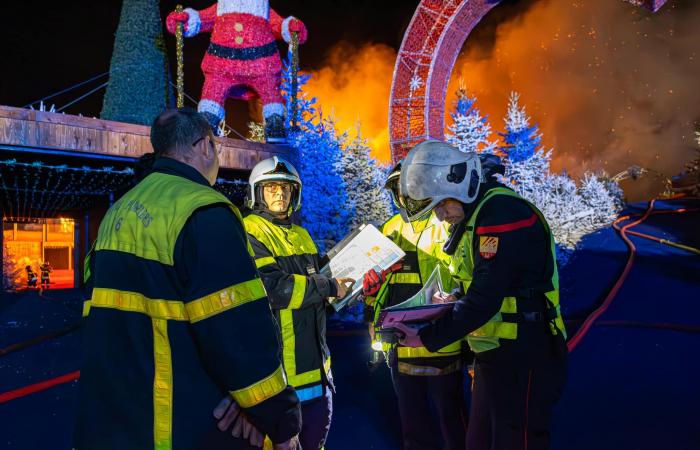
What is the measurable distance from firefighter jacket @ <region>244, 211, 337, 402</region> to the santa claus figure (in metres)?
5.88

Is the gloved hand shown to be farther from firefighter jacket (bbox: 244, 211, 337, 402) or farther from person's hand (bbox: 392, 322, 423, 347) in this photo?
person's hand (bbox: 392, 322, 423, 347)

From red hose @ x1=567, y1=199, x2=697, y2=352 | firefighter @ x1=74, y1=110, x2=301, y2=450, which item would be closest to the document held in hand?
firefighter @ x1=74, y1=110, x2=301, y2=450

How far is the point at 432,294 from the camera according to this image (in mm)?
3193

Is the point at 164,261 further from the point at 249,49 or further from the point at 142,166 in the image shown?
the point at 249,49

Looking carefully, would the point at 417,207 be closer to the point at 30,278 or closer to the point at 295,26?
the point at 295,26

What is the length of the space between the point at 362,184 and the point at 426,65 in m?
5.93

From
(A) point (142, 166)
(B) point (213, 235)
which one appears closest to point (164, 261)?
(B) point (213, 235)

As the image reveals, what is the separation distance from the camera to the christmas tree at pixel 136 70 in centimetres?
1026

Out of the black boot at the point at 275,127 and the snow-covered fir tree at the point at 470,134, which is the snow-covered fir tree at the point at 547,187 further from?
the black boot at the point at 275,127

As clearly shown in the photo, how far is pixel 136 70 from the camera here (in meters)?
10.3

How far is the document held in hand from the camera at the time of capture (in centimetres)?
343

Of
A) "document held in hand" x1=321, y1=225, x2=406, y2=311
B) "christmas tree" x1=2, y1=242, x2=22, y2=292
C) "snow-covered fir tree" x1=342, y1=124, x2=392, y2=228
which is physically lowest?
"christmas tree" x1=2, y1=242, x2=22, y2=292

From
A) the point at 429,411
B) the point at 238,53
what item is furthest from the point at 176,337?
the point at 238,53

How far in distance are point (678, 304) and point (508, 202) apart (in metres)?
8.95
